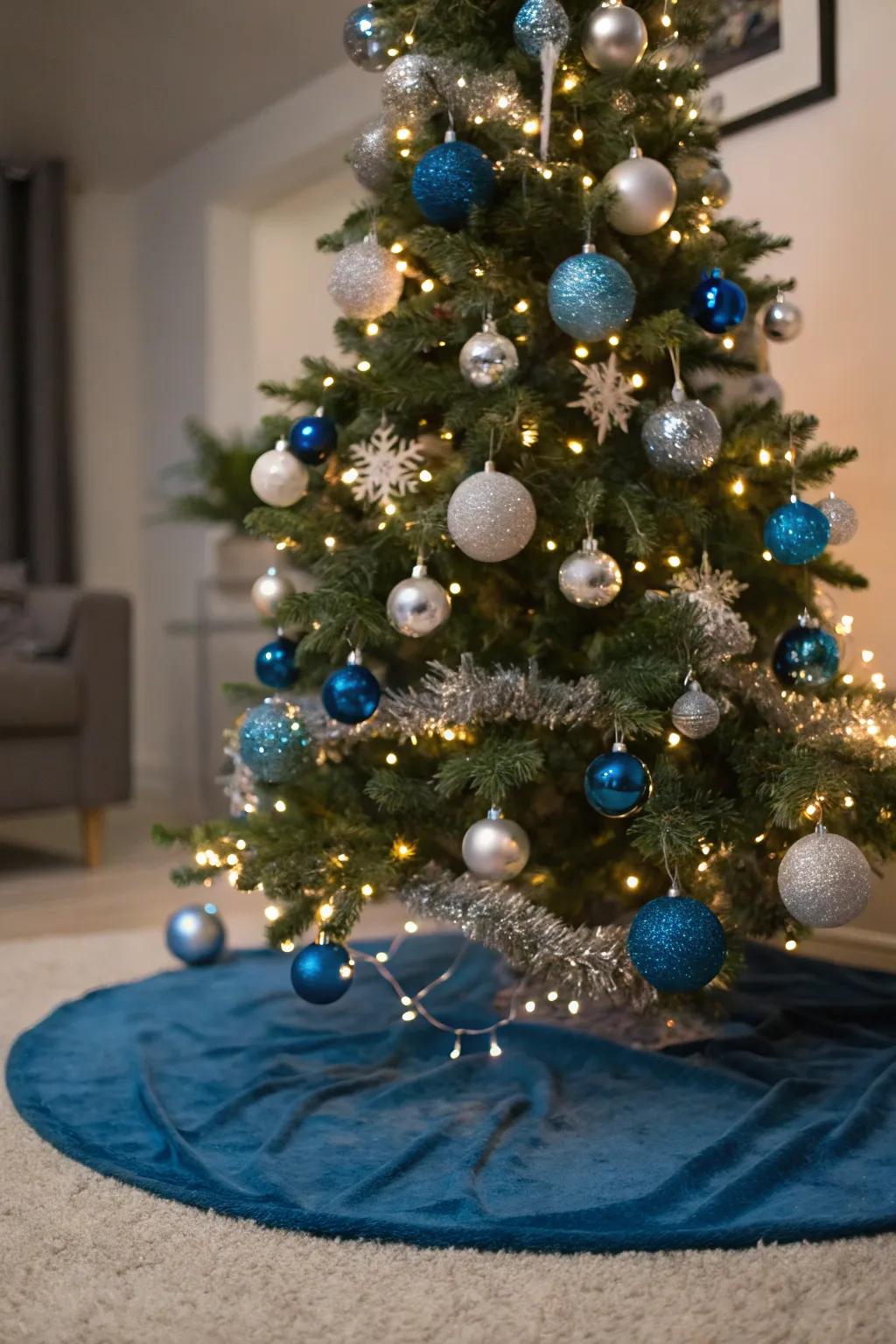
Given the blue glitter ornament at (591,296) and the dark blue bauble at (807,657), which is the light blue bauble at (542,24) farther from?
the dark blue bauble at (807,657)

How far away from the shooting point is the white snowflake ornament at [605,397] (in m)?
1.53

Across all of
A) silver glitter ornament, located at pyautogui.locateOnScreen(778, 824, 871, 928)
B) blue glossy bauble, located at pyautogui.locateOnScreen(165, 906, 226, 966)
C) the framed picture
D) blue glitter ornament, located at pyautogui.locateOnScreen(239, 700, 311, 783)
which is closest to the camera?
silver glitter ornament, located at pyautogui.locateOnScreen(778, 824, 871, 928)

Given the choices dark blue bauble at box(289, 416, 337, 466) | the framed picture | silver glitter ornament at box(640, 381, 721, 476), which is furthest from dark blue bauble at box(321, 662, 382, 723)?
the framed picture

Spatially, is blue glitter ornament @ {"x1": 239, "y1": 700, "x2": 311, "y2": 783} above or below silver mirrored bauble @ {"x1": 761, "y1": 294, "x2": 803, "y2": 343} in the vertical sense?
below

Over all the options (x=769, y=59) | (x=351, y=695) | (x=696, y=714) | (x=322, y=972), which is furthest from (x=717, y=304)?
(x=769, y=59)

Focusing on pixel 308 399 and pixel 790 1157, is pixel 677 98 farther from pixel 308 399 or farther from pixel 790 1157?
pixel 790 1157

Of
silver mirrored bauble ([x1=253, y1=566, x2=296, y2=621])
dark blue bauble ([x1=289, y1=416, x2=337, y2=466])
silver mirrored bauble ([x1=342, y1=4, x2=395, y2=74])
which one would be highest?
A: silver mirrored bauble ([x1=342, y1=4, x2=395, y2=74])

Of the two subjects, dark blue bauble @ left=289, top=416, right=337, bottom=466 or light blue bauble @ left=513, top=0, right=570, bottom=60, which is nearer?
light blue bauble @ left=513, top=0, right=570, bottom=60

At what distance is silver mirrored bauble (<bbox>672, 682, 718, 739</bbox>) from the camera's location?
1396 millimetres

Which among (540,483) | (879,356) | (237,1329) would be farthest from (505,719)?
(879,356)

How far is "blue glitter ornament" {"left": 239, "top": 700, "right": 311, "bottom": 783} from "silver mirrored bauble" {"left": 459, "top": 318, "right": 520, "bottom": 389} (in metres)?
0.49

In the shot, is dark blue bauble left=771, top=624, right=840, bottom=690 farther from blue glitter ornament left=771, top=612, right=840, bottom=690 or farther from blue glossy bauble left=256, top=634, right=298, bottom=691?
blue glossy bauble left=256, top=634, right=298, bottom=691

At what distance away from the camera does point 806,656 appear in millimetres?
1612

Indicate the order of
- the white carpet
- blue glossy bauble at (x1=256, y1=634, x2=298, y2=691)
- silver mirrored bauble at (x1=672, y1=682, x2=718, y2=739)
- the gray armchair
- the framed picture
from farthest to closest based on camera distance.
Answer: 1. the gray armchair
2. the framed picture
3. blue glossy bauble at (x1=256, y1=634, x2=298, y2=691)
4. silver mirrored bauble at (x1=672, y1=682, x2=718, y2=739)
5. the white carpet
